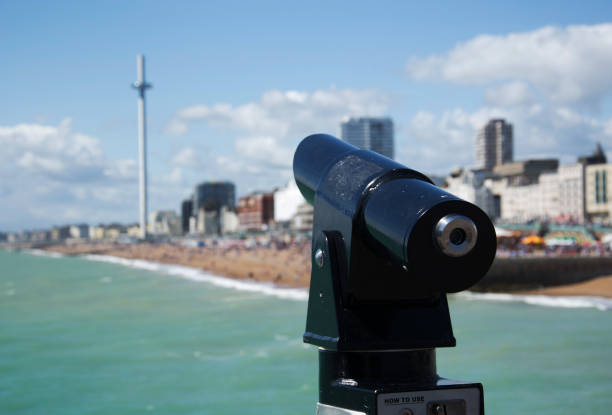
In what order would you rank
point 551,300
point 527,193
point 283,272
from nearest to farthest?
point 551,300
point 283,272
point 527,193

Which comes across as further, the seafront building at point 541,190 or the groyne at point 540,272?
the seafront building at point 541,190

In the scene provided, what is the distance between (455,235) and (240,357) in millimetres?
19958

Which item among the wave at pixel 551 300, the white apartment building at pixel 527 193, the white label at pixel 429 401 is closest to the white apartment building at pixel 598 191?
the white apartment building at pixel 527 193

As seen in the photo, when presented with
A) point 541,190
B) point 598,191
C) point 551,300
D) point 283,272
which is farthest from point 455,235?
point 541,190

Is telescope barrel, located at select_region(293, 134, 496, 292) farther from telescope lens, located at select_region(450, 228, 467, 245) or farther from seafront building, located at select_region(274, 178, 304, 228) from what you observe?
seafront building, located at select_region(274, 178, 304, 228)

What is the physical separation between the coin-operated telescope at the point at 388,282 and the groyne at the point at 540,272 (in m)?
37.4

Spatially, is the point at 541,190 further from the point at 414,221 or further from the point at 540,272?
the point at 414,221

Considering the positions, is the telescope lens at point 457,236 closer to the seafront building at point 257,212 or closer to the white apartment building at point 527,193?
the white apartment building at point 527,193

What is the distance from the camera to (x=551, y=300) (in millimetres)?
35969

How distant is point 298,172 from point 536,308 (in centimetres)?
3179

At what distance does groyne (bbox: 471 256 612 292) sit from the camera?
3941 centimetres

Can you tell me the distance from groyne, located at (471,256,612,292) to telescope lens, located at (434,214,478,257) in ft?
124

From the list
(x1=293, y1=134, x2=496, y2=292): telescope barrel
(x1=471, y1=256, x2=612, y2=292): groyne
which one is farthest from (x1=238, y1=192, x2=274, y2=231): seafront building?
(x1=293, y1=134, x2=496, y2=292): telescope barrel

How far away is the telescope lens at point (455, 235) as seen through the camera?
5.96 feet
